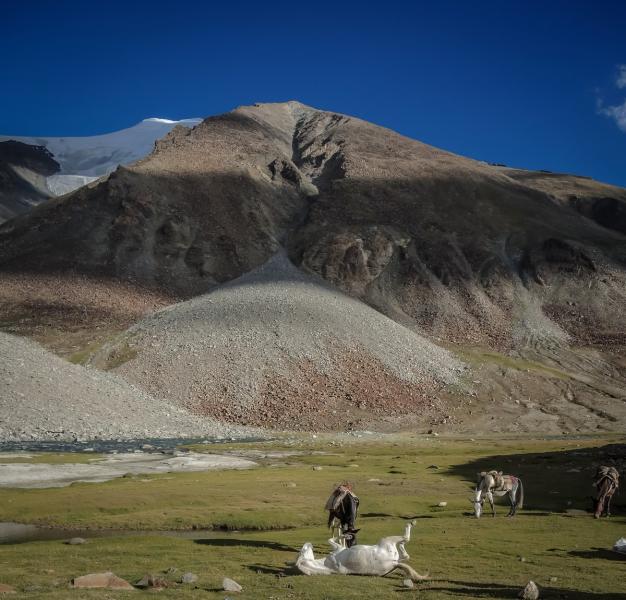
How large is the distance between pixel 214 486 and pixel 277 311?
74787 millimetres

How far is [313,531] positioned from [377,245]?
137m

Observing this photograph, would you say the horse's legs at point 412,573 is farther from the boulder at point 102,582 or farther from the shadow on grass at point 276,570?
the boulder at point 102,582

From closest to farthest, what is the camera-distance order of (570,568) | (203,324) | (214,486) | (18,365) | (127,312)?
1. (570,568)
2. (214,486)
3. (18,365)
4. (203,324)
5. (127,312)

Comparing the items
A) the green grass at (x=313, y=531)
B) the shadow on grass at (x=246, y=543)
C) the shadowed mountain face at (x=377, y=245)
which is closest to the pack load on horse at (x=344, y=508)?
the green grass at (x=313, y=531)

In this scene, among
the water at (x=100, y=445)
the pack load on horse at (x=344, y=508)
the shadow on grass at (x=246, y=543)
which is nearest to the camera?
the pack load on horse at (x=344, y=508)

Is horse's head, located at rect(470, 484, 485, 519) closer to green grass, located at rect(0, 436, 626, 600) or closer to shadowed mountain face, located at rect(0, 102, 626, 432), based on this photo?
green grass, located at rect(0, 436, 626, 600)

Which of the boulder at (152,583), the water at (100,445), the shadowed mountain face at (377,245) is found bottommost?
the water at (100,445)

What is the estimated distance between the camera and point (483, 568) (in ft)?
64.7

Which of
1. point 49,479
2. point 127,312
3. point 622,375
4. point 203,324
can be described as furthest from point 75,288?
point 622,375

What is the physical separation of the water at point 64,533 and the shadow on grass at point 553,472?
15632 millimetres

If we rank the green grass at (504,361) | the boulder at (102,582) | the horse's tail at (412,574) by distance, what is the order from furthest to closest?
the green grass at (504,361) → the horse's tail at (412,574) → the boulder at (102,582)

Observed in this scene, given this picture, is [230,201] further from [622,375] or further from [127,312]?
[622,375]

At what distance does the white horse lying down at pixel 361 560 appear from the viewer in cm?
1853

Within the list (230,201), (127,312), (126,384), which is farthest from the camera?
(230,201)
